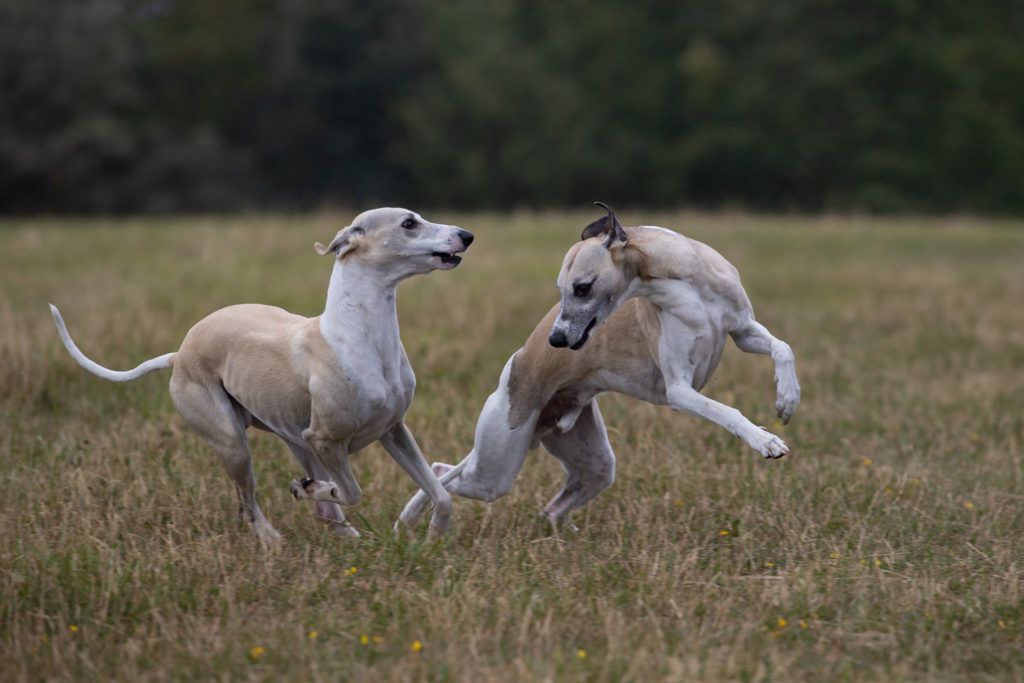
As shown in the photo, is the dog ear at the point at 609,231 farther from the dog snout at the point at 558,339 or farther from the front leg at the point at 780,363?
the front leg at the point at 780,363

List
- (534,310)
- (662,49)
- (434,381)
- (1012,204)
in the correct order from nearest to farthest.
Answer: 1. (434,381)
2. (534,310)
3. (1012,204)
4. (662,49)

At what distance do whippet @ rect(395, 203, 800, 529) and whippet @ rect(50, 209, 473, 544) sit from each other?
0.41m

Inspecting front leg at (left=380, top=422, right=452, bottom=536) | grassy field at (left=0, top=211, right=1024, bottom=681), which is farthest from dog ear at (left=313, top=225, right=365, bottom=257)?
grassy field at (left=0, top=211, right=1024, bottom=681)

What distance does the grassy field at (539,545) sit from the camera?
12.7ft

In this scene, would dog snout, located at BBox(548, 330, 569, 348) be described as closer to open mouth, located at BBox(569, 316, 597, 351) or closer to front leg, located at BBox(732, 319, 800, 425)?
open mouth, located at BBox(569, 316, 597, 351)

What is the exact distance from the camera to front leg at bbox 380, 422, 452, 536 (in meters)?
4.96

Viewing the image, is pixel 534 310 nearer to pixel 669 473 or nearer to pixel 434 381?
pixel 434 381

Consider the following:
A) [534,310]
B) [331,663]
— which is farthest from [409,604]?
[534,310]

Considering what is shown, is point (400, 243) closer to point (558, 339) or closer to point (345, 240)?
point (345, 240)

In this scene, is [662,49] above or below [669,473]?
above

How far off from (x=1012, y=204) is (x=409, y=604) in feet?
123

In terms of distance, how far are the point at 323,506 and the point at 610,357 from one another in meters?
1.49

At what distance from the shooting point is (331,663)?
3760 millimetres

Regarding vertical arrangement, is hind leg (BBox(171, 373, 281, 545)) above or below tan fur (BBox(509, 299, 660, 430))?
below
